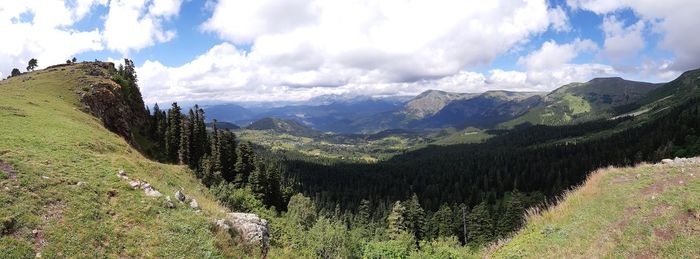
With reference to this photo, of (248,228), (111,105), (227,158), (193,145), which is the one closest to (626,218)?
(248,228)

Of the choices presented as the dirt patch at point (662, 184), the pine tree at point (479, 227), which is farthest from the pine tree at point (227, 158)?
the dirt patch at point (662, 184)

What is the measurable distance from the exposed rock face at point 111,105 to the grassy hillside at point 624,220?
74.5 meters

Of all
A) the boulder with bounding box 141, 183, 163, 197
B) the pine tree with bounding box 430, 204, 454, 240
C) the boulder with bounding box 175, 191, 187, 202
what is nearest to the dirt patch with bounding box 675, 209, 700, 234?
the boulder with bounding box 175, 191, 187, 202

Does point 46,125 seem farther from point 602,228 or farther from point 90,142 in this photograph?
point 602,228

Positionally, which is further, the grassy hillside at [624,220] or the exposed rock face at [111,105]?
the exposed rock face at [111,105]

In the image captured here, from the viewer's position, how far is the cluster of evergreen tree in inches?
3371

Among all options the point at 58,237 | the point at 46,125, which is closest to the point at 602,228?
the point at 58,237

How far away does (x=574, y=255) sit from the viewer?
1984 cm

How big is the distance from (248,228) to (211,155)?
260ft

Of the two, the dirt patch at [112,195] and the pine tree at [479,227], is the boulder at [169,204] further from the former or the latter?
the pine tree at [479,227]

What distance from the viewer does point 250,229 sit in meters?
23.8

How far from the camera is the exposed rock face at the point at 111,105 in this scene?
74500 mm

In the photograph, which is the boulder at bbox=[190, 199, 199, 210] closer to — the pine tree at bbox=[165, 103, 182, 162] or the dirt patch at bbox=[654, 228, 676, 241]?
the dirt patch at bbox=[654, 228, 676, 241]

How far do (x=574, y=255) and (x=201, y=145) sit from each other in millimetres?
98849
